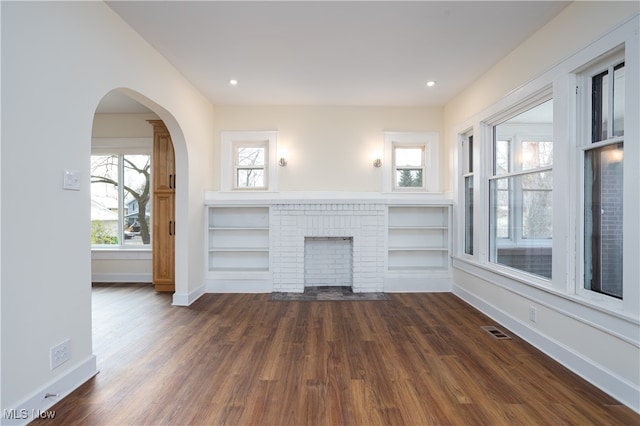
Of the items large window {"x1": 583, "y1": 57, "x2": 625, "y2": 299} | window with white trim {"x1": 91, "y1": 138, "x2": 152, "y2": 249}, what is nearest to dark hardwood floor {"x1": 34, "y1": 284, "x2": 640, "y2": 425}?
large window {"x1": 583, "y1": 57, "x2": 625, "y2": 299}

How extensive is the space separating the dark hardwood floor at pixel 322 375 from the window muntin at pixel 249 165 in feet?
6.86

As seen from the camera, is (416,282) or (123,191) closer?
(416,282)

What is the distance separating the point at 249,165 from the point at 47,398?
3.56 metres

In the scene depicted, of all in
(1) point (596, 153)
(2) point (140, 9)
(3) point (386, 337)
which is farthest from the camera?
(3) point (386, 337)

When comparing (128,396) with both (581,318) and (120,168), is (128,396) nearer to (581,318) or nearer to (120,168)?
(581,318)

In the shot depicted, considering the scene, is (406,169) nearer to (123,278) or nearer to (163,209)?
(163,209)

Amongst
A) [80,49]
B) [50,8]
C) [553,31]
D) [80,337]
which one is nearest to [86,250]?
[80,337]

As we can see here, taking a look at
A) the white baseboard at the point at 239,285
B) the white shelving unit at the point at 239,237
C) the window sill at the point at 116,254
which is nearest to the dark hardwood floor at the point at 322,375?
the white baseboard at the point at 239,285

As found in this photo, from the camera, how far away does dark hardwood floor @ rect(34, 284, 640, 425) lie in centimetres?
179

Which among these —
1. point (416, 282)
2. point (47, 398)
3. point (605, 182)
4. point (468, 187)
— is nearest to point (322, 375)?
point (47, 398)

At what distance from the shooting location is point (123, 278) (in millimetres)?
5051

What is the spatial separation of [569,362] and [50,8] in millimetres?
4341

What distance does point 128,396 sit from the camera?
196 centimetres

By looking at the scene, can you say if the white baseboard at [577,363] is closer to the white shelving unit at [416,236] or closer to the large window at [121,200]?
the white shelving unit at [416,236]
